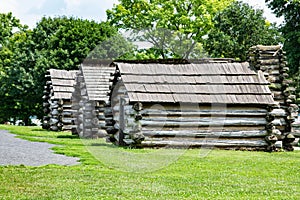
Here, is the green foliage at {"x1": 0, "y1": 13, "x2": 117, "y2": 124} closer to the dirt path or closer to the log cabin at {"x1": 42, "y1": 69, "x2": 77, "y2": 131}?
the log cabin at {"x1": 42, "y1": 69, "x2": 77, "y2": 131}

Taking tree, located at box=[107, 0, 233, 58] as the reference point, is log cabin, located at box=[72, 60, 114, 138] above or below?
below

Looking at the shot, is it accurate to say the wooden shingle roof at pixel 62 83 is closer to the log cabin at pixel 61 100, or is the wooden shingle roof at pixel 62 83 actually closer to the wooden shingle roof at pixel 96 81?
the log cabin at pixel 61 100

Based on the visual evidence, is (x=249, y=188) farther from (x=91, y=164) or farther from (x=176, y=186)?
(x=91, y=164)

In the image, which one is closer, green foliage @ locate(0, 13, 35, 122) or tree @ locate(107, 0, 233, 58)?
tree @ locate(107, 0, 233, 58)

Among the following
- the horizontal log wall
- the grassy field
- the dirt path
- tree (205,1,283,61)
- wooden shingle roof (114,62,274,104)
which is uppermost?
tree (205,1,283,61)

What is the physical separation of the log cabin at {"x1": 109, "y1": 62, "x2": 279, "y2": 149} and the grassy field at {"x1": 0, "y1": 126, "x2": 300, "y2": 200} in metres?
4.47

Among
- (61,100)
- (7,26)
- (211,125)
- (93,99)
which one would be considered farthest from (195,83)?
(7,26)

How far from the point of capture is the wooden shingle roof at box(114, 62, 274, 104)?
20844mm

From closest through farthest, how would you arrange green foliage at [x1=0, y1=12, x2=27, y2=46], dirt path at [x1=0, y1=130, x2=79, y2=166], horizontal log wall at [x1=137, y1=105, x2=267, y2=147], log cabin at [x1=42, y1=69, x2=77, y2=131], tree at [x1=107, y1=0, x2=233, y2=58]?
1. dirt path at [x1=0, y1=130, x2=79, y2=166]
2. horizontal log wall at [x1=137, y1=105, x2=267, y2=147]
3. log cabin at [x1=42, y1=69, x2=77, y2=131]
4. tree at [x1=107, y1=0, x2=233, y2=58]
5. green foliage at [x1=0, y1=12, x2=27, y2=46]

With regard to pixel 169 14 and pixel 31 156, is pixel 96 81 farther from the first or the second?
pixel 169 14

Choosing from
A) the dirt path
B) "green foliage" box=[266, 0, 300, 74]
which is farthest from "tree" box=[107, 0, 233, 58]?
the dirt path

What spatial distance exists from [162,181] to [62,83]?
83.4ft

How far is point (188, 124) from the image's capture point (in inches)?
832

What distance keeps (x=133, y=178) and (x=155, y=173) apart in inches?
44.0
